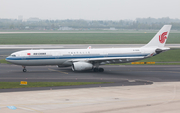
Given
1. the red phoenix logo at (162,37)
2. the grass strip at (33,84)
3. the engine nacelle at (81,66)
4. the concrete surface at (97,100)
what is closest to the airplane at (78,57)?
the engine nacelle at (81,66)

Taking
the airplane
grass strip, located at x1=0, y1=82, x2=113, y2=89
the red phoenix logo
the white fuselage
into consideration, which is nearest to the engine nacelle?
the airplane

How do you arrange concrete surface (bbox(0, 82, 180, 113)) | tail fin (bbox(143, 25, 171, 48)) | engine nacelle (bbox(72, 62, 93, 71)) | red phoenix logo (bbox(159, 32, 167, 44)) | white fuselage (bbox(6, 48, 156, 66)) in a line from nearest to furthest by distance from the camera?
concrete surface (bbox(0, 82, 180, 113))
white fuselage (bbox(6, 48, 156, 66))
engine nacelle (bbox(72, 62, 93, 71))
tail fin (bbox(143, 25, 171, 48))
red phoenix logo (bbox(159, 32, 167, 44))

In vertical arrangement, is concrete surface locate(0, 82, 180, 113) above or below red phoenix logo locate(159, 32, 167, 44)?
below

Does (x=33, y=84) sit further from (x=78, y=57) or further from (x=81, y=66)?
(x=78, y=57)

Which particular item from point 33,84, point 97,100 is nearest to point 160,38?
point 33,84

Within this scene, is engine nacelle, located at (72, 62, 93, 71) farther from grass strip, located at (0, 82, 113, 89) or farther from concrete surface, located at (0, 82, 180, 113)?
concrete surface, located at (0, 82, 180, 113)

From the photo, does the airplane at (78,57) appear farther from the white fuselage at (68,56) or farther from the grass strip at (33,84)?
the grass strip at (33,84)

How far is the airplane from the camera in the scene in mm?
46875

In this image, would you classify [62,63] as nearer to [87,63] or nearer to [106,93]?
[87,63]

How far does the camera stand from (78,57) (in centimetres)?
4872

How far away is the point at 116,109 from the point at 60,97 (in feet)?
23.2

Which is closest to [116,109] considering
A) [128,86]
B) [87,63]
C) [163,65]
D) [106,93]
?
[106,93]

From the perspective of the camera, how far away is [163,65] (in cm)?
5800

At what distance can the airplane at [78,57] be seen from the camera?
46875 mm
